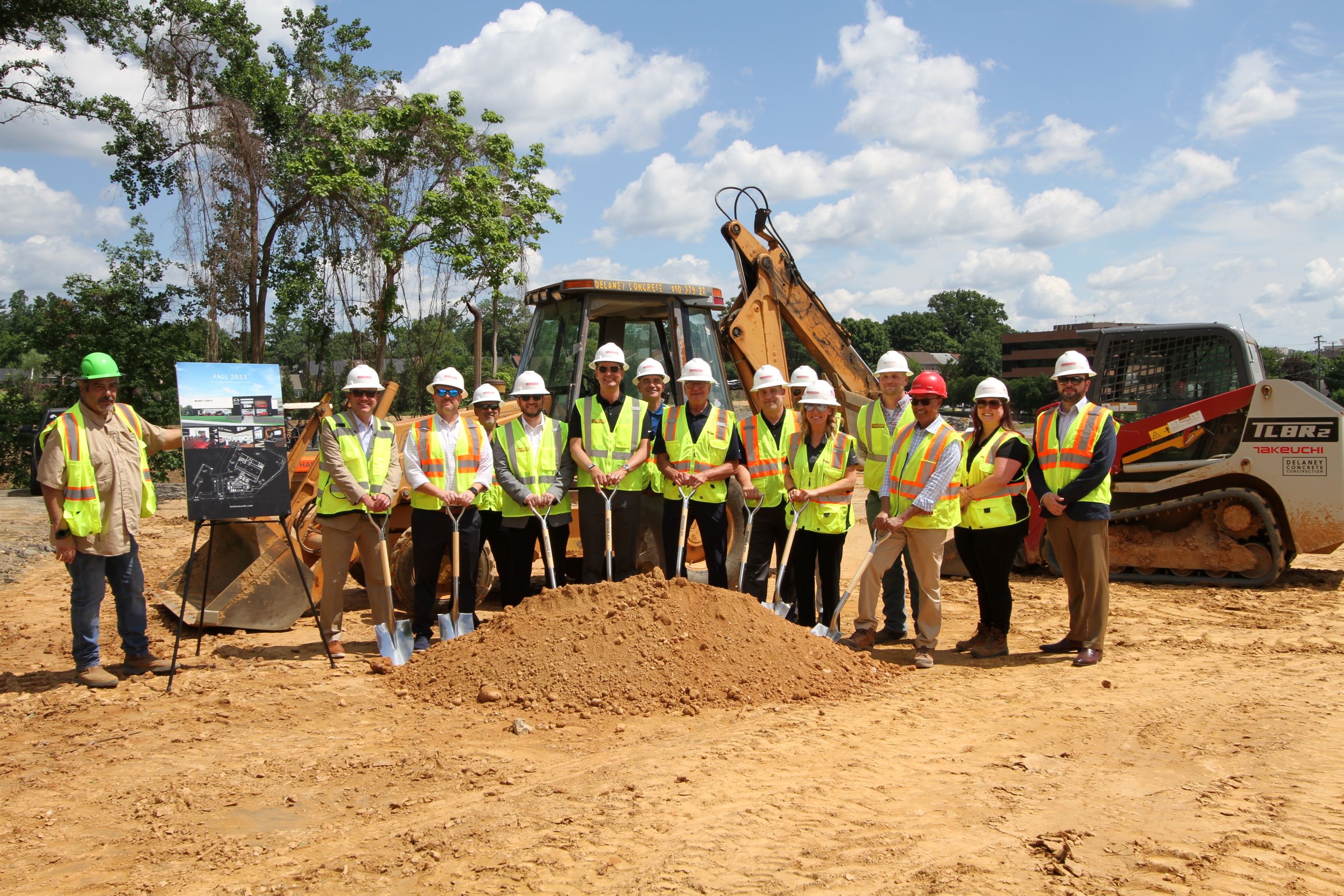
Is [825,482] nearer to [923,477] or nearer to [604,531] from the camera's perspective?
[923,477]

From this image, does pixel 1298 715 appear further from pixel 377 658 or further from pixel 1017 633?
pixel 377 658

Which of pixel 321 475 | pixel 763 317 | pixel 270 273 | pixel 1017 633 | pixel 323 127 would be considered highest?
pixel 323 127

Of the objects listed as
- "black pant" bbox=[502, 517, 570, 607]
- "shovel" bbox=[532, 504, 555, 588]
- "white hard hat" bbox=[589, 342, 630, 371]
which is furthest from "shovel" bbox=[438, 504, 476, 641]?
"white hard hat" bbox=[589, 342, 630, 371]

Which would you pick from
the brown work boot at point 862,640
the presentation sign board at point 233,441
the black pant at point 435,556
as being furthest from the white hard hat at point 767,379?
the presentation sign board at point 233,441

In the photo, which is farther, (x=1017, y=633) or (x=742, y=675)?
(x=1017, y=633)

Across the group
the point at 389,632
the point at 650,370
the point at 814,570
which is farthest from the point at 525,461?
the point at 814,570

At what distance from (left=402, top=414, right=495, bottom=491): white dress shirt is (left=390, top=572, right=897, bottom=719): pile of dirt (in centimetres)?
92

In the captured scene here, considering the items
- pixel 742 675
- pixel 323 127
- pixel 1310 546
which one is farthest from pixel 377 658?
pixel 323 127

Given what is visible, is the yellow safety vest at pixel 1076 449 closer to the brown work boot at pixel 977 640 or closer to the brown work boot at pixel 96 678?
the brown work boot at pixel 977 640

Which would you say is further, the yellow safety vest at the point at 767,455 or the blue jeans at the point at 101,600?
the yellow safety vest at the point at 767,455

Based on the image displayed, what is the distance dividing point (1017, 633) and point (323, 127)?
1773 centimetres

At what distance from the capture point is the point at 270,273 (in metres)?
20.6

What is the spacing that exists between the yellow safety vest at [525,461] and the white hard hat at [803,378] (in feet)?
6.61

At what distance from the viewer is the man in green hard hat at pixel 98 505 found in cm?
557
